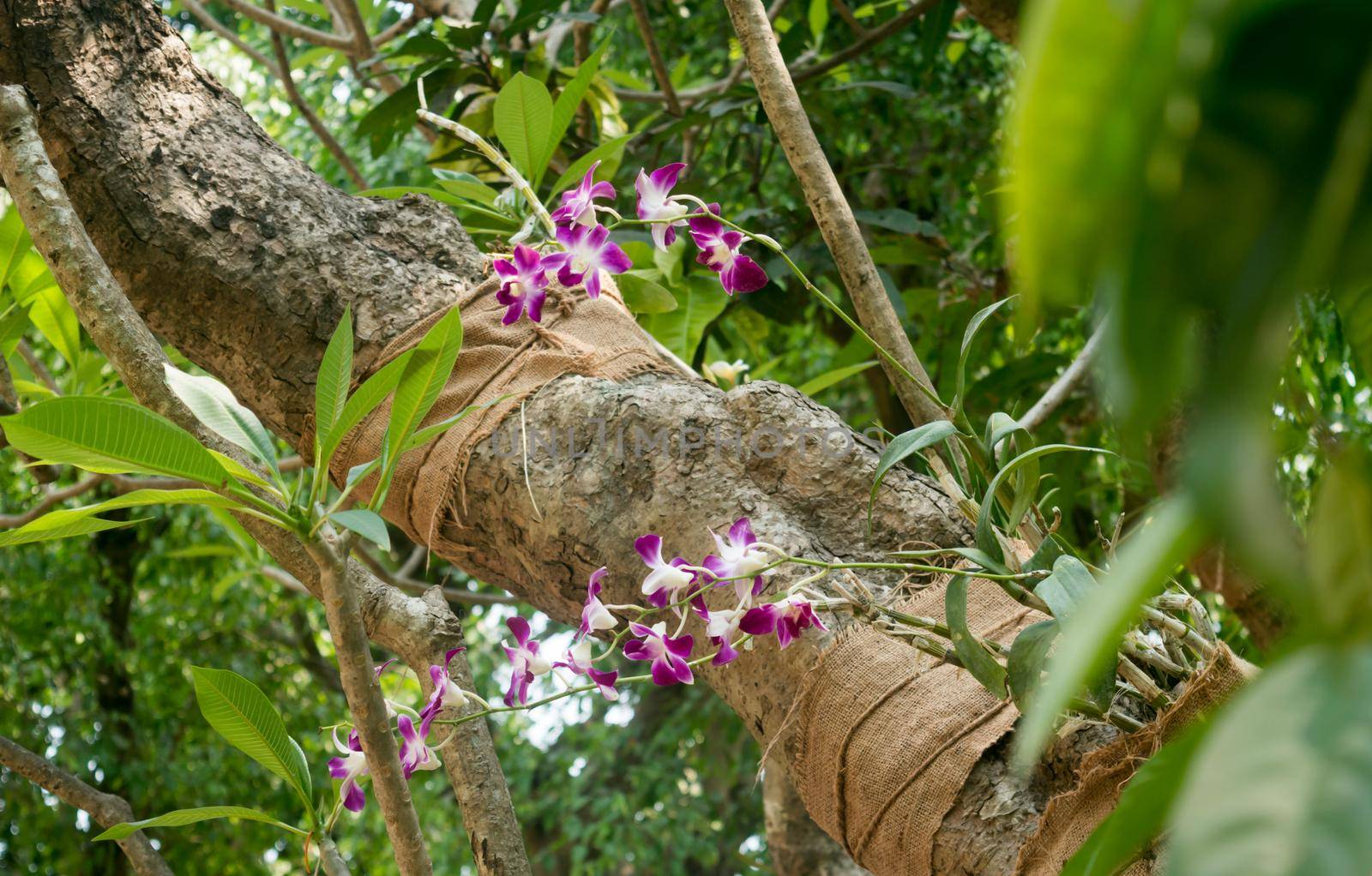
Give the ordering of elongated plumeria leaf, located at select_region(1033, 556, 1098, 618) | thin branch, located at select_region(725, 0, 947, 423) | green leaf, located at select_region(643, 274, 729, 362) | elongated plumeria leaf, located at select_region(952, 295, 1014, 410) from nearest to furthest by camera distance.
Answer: elongated plumeria leaf, located at select_region(1033, 556, 1098, 618), elongated plumeria leaf, located at select_region(952, 295, 1014, 410), thin branch, located at select_region(725, 0, 947, 423), green leaf, located at select_region(643, 274, 729, 362)

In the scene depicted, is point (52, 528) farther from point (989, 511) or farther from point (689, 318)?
point (689, 318)

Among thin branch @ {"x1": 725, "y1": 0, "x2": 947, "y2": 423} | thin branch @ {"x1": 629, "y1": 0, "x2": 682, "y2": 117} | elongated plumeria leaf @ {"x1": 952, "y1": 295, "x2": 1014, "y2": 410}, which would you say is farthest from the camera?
thin branch @ {"x1": 629, "y1": 0, "x2": 682, "y2": 117}

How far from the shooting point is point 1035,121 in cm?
11

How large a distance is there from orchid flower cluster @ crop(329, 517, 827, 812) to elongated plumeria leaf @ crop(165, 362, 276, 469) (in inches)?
4.8

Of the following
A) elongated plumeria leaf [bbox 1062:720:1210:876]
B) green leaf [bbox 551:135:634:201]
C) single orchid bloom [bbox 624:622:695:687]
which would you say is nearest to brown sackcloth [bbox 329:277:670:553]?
green leaf [bbox 551:135:634:201]

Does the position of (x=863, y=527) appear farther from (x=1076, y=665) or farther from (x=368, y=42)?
(x=368, y=42)

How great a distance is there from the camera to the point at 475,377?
0.75 meters

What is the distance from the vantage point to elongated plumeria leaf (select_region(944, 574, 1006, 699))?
48cm

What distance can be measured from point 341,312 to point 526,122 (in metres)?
0.21

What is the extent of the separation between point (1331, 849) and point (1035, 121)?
0.27 ft

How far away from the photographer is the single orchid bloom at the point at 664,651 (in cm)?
55

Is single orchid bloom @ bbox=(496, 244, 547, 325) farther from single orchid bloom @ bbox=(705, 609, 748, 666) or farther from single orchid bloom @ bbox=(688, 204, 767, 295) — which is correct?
single orchid bloom @ bbox=(705, 609, 748, 666)

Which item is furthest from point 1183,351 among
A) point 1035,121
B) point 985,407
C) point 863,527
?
point 985,407

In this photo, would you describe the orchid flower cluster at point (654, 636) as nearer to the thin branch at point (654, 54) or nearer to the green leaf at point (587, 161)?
the green leaf at point (587, 161)
